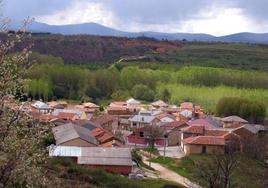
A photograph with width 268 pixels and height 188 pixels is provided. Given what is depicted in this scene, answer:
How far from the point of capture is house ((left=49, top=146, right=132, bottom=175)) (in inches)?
1043

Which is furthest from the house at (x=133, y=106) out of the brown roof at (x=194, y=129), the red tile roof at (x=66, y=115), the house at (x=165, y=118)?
the brown roof at (x=194, y=129)

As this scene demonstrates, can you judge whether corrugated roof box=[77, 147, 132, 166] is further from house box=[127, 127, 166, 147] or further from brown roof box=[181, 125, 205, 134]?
brown roof box=[181, 125, 205, 134]

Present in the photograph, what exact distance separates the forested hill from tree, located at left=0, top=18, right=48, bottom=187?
3678 inches

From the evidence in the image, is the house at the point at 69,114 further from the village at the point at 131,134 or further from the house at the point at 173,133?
the house at the point at 173,133

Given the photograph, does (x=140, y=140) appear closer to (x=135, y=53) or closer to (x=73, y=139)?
(x=73, y=139)

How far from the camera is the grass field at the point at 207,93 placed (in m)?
66.6

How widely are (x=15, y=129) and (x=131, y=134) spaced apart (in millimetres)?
36584

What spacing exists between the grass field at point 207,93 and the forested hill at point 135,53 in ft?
89.6

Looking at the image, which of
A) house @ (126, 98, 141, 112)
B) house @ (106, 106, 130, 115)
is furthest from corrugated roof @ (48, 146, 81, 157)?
house @ (126, 98, 141, 112)

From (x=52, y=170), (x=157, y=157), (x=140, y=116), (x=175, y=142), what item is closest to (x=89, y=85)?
(x=140, y=116)

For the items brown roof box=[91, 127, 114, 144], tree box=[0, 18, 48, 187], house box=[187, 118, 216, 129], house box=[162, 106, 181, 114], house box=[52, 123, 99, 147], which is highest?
tree box=[0, 18, 48, 187]

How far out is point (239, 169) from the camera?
1275 inches

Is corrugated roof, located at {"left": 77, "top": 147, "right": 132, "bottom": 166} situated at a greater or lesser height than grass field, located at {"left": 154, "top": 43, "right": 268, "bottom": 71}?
lesser

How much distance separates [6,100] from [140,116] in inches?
1789
